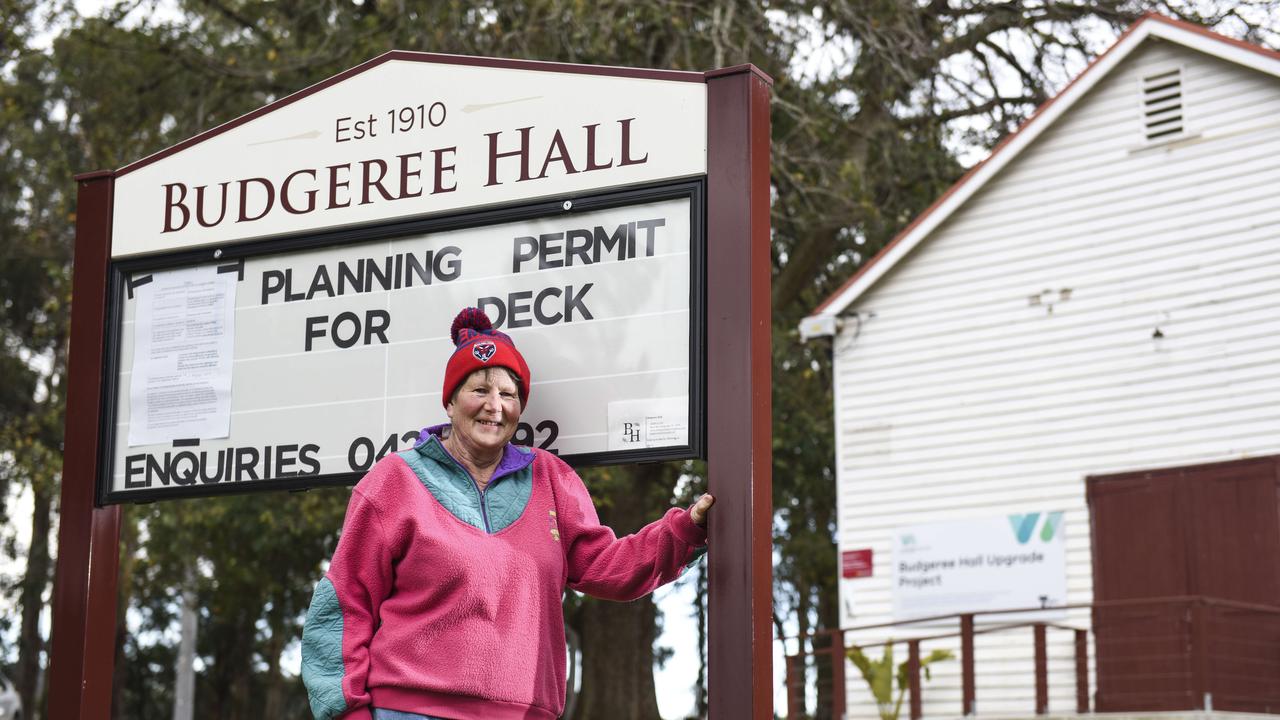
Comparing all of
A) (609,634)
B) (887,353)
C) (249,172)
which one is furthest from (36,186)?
(249,172)

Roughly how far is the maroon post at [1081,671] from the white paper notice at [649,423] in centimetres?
1083

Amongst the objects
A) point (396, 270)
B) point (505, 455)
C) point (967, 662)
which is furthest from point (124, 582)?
point (505, 455)

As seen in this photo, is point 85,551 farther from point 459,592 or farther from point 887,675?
point 887,675

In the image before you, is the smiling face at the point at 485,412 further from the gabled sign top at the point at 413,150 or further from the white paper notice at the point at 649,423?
the gabled sign top at the point at 413,150

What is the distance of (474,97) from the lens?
5316mm

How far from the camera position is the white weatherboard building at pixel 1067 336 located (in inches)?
583

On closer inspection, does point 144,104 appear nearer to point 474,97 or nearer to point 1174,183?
point 1174,183

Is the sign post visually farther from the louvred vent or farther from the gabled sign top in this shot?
the louvred vent

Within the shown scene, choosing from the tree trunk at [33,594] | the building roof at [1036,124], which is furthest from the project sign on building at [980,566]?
the tree trunk at [33,594]

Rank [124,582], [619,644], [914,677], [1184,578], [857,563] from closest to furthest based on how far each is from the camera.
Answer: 1. [1184,578]
2. [914,677]
3. [857,563]
4. [619,644]
5. [124,582]

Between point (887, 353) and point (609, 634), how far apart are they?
15.0 feet

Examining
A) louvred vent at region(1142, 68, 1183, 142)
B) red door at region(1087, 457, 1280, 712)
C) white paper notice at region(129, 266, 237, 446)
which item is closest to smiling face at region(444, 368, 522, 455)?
white paper notice at region(129, 266, 237, 446)

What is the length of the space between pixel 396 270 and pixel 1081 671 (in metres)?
11.1

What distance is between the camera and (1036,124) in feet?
52.5
